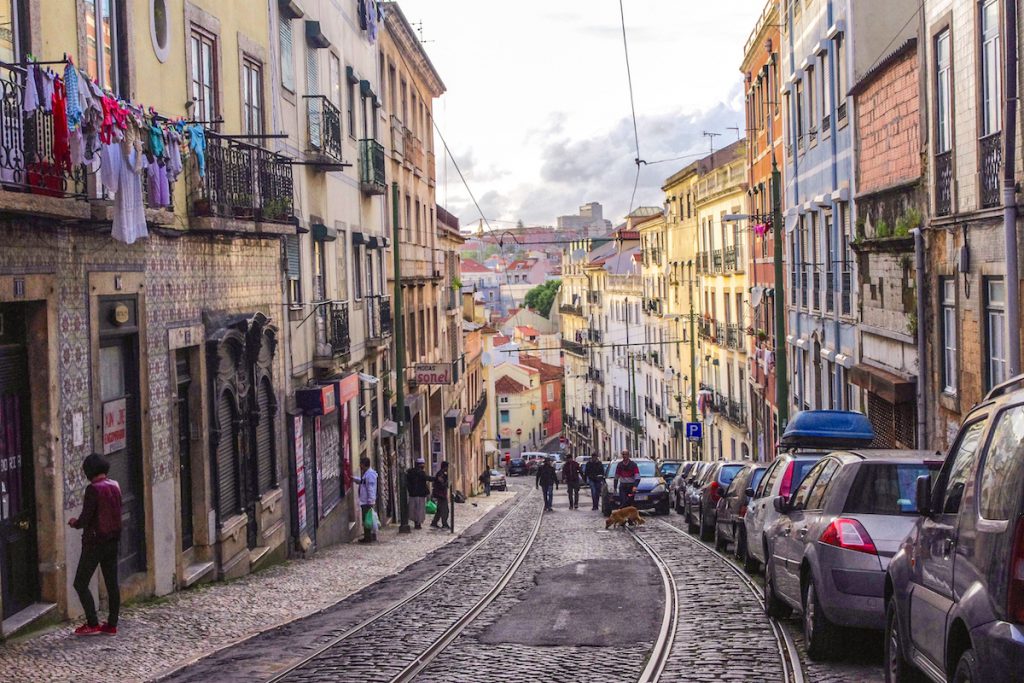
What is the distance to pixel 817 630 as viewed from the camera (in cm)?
992

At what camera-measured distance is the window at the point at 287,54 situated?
71.6 feet

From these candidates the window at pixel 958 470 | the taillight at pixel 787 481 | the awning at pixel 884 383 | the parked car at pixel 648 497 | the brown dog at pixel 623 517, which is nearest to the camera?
the window at pixel 958 470

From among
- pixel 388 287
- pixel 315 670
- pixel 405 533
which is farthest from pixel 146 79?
pixel 388 287

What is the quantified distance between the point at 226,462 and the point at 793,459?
7.68 meters

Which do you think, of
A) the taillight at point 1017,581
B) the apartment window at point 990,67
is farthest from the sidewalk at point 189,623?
the apartment window at point 990,67

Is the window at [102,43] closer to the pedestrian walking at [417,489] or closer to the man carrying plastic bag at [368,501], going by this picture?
the man carrying plastic bag at [368,501]

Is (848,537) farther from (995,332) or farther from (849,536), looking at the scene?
(995,332)

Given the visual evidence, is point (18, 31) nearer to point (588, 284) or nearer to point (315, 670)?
point (315, 670)

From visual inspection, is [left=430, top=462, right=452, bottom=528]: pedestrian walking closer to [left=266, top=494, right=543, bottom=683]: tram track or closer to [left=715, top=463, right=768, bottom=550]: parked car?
[left=266, top=494, right=543, bottom=683]: tram track

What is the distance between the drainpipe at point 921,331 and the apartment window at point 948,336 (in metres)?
0.45

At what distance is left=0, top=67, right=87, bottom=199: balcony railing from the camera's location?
10.2 metres

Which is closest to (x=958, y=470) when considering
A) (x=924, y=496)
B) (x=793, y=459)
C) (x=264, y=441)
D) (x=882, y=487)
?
(x=924, y=496)

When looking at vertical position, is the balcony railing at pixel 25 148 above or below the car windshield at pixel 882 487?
above

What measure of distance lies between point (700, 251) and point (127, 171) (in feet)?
147
